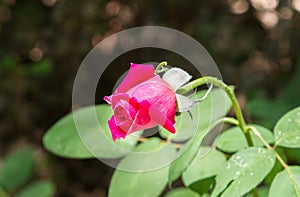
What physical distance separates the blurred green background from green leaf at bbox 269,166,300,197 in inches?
28.3

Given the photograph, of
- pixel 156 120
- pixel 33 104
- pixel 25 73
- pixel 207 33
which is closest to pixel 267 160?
pixel 156 120

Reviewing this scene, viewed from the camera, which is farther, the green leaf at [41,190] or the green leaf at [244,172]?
the green leaf at [41,190]

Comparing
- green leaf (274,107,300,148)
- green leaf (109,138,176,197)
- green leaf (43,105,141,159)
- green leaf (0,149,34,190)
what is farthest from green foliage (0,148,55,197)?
green leaf (274,107,300,148)

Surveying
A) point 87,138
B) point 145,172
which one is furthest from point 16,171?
point 145,172

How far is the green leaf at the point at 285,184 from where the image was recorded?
59cm

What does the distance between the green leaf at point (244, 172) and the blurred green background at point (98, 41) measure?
2.35 feet

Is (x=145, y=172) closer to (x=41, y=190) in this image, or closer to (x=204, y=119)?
(x=204, y=119)

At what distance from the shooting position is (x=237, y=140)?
0.74 m

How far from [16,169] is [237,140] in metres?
0.99

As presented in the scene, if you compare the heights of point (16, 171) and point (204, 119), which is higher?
point (204, 119)

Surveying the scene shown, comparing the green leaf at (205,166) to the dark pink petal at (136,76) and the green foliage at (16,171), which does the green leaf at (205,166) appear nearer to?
the dark pink petal at (136,76)

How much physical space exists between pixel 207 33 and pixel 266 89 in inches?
10.2

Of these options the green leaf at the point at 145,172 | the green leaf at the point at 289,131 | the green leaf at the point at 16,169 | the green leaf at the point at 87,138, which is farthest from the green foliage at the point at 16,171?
the green leaf at the point at 289,131

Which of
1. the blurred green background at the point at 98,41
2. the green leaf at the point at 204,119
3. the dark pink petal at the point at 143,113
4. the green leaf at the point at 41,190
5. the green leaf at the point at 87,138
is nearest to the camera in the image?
the dark pink petal at the point at 143,113
